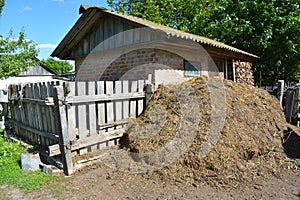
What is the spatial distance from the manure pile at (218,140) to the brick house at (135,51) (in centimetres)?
128

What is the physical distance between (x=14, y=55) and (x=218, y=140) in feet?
39.4

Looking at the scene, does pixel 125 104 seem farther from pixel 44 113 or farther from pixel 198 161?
pixel 198 161

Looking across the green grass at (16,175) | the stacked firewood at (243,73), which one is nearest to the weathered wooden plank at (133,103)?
the green grass at (16,175)

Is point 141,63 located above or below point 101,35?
below

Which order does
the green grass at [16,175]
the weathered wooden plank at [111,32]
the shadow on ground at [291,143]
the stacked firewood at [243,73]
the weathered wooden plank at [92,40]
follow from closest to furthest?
the green grass at [16,175], the shadow on ground at [291,143], the weathered wooden plank at [111,32], the weathered wooden plank at [92,40], the stacked firewood at [243,73]

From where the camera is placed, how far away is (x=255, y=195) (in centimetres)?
292

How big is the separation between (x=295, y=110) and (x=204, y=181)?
4344 mm

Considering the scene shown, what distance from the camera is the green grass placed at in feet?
10.8

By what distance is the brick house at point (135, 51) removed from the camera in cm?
580

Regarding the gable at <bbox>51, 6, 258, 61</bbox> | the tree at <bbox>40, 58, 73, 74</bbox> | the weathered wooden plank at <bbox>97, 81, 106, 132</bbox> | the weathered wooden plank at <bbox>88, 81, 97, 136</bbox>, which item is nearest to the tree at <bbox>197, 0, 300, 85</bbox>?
the gable at <bbox>51, 6, 258, 61</bbox>

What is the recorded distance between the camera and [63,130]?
3508 millimetres

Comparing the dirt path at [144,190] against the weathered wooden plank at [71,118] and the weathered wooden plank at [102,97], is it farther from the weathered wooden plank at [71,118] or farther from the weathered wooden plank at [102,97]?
the weathered wooden plank at [102,97]

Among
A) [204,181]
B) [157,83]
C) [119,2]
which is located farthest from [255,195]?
[119,2]

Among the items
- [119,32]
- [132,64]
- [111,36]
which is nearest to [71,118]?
[132,64]
